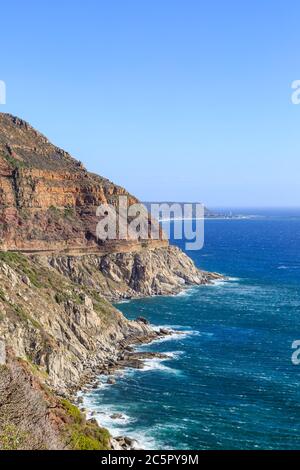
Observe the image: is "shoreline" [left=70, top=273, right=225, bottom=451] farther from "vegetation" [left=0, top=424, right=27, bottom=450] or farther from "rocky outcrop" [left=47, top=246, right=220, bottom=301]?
"rocky outcrop" [left=47, top=246, right=220, bottom=301]

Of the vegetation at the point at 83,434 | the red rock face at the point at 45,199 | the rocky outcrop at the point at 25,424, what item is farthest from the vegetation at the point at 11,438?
the red rock face at the point at 45,199

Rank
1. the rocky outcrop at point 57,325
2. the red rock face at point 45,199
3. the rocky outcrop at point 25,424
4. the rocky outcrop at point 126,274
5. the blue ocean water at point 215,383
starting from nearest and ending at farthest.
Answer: the rocky outcrop at point 25,424, the blue ocean water at point 215,383, the rocky outcrop at point 57,325, the rocky outcrop at point 126,274, the red rock face at point 45,199

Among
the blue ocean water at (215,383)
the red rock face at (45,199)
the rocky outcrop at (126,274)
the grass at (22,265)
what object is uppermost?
the red rock face at (45,199)

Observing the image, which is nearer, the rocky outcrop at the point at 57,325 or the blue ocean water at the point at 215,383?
the blue ocean water at the point at 215,383

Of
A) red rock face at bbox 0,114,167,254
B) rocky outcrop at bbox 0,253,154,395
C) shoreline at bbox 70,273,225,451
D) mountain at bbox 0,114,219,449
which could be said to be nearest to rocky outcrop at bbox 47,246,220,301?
mountain at bbox 0,114,219,449

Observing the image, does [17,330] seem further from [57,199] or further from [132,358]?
[57,199]

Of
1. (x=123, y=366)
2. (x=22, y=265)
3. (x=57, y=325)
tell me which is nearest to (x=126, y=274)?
(x=22, y=265)

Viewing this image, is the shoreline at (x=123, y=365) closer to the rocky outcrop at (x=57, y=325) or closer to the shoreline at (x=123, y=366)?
the shoreline at (x=123, y=366)
